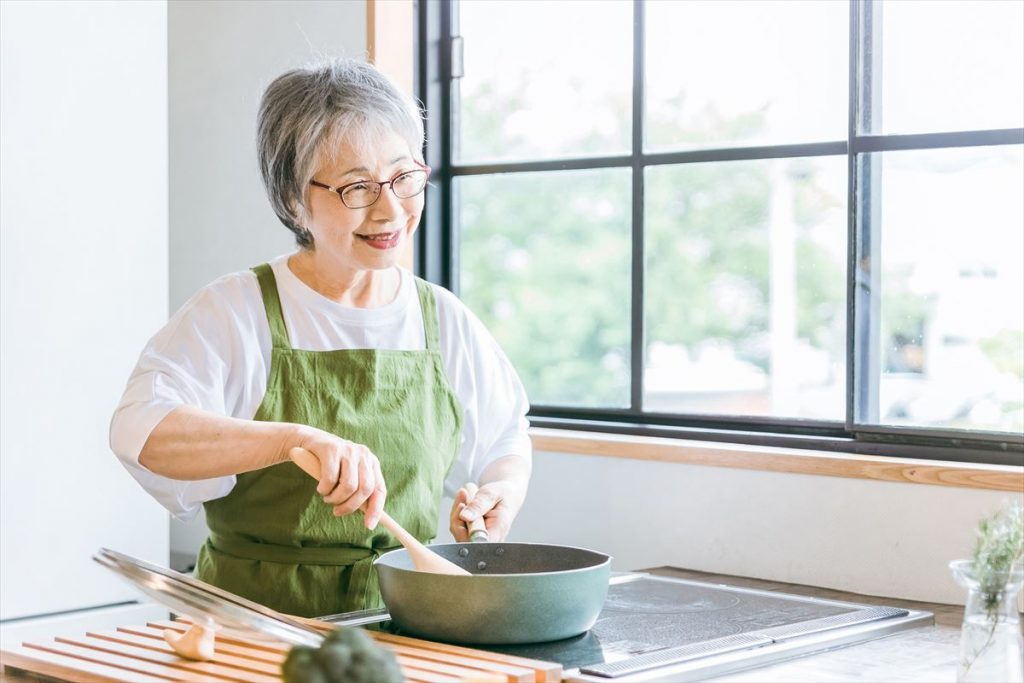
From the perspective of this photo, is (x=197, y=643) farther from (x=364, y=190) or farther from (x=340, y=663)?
(x=364, y=190)

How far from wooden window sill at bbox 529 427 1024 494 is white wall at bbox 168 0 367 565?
0.92m

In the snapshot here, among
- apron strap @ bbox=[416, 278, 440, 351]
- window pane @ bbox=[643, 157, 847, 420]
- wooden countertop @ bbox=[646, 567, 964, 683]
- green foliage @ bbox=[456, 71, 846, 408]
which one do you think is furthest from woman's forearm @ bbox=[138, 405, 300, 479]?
window pane @ bbox=[643, 157, 847, 420]

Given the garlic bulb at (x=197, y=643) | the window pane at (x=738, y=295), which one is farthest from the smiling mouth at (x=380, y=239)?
the window pane at (x=738, y=295)

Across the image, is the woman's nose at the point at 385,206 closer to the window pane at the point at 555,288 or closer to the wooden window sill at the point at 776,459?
the wooden window sill at the point at 776,459

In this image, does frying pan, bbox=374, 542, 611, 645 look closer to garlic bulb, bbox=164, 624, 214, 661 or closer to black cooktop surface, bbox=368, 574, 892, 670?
black cooktop surface, bbox=368, 574, 892, 670

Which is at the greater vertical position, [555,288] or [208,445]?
[555,288]

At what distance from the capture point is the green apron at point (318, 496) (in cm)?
188

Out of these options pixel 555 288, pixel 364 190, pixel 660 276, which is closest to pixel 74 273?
pixel 364 190

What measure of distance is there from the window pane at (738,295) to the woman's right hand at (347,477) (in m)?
4.01

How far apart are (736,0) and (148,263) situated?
141cm

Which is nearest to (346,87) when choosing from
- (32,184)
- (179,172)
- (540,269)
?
(32,184)

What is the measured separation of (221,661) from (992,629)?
0.80m

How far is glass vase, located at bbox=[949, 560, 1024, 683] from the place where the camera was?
129cm

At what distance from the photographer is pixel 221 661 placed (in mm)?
1445
